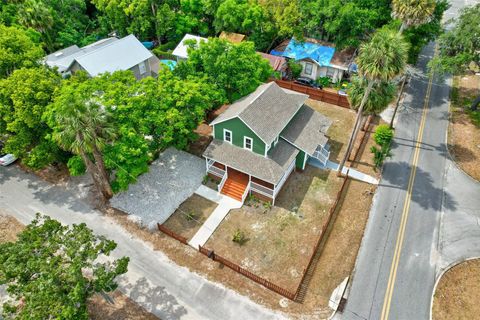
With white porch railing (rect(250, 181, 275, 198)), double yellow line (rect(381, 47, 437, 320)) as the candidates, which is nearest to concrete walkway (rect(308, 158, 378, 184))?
double yellow line (rect(381, 47, 437, 320))

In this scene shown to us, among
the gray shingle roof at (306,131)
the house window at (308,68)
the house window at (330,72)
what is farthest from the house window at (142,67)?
the house window at (330,72)

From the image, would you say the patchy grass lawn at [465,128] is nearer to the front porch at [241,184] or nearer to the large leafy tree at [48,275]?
the front porch at [241,184]

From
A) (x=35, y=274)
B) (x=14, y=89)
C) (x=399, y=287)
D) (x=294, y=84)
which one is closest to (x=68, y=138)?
(x=14, y=89)

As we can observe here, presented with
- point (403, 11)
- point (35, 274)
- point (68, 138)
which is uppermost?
point (403, 11)

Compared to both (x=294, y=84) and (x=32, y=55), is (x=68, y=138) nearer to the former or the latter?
(x=32, y=55)

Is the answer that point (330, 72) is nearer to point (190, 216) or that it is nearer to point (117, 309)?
point (190, 216)

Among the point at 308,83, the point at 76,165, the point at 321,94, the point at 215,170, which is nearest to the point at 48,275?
the point at 76,165
